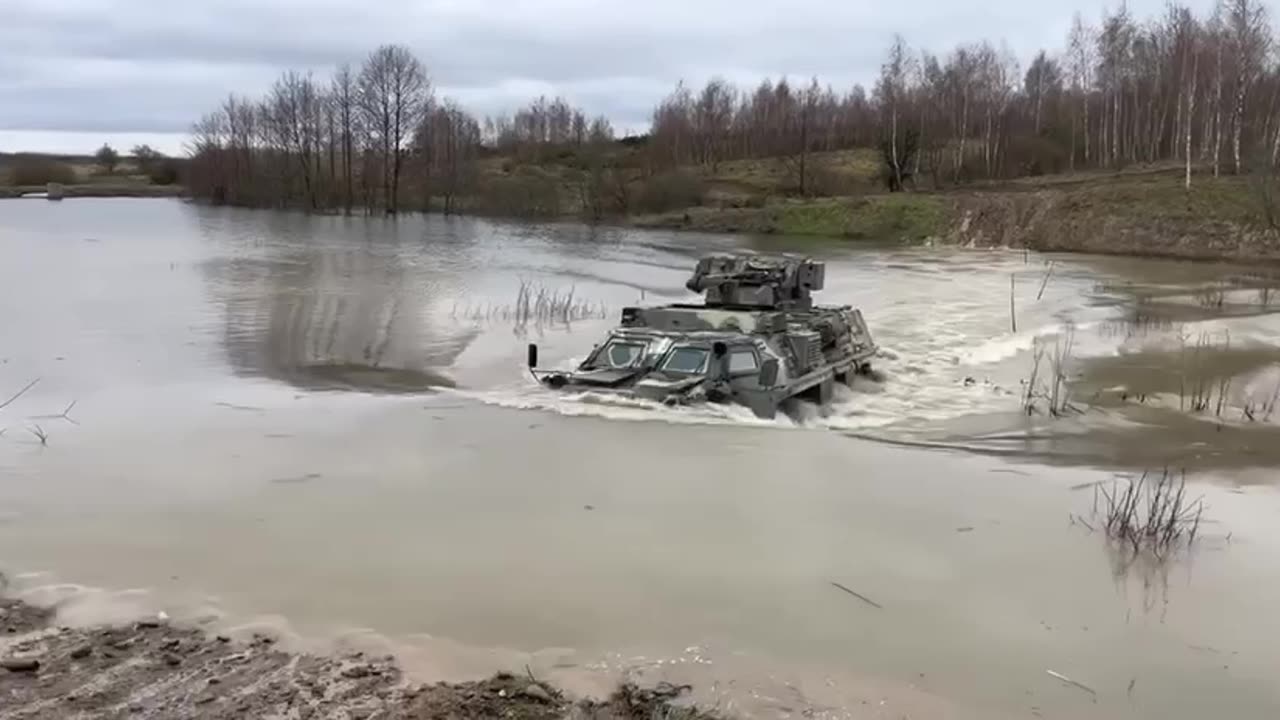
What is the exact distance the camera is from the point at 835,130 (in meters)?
94.8

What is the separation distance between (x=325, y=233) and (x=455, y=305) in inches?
1132

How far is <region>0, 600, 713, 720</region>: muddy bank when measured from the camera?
6.67 meters

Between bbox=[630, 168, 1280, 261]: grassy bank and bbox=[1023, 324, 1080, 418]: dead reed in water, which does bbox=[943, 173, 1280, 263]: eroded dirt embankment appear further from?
bbox=[1023, 324, 1080, 418]: dead reed in water

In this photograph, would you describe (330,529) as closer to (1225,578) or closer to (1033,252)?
(1225,578)

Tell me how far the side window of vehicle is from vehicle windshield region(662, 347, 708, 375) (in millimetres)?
355

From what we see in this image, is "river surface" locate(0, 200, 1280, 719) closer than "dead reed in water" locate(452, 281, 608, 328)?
Yes

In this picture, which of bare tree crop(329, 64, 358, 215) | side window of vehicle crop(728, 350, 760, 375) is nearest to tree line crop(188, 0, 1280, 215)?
bare tree crop(329, 64, 358, 215)

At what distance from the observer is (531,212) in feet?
247

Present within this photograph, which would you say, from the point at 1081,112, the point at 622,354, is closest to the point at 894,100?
the point at 1081,112

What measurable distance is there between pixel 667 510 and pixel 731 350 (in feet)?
15.3

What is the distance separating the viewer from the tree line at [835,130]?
187 feet

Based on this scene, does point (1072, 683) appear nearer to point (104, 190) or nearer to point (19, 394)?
point (19, 394)

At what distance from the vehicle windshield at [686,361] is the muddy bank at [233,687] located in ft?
28.9

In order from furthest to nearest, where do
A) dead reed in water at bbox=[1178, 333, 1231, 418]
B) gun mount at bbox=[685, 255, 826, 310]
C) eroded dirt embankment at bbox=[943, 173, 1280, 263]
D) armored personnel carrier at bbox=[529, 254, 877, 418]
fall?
eroded dirt embankment at bbox=[943, 173, 1280, 263], gun mount at bbox=[685, 255, 826, 310], dead reed in water at bbox=[1178, 333, 1231, 418], armored personnel carrier at bbox=[529, 254, 877, 418]
